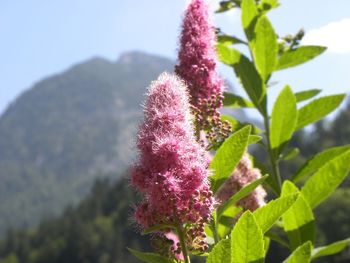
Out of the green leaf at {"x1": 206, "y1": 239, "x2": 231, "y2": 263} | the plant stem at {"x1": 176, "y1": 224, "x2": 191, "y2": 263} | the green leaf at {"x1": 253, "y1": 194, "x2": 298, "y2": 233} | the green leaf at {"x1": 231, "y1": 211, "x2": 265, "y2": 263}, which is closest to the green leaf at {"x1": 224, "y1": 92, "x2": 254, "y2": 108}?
the green leaf at {"x1": 253, "y1": 194, "x2": 298, "y2": 233}

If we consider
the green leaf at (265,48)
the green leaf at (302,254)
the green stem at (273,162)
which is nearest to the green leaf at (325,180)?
the green stem at (273,162)

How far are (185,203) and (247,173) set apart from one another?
1.18 m

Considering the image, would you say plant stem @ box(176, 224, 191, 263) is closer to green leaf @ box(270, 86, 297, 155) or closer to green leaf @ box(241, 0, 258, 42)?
green leaf @ box(270, 86, 297, 155)

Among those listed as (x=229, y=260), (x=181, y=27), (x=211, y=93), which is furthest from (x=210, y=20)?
(x=229, y=260)

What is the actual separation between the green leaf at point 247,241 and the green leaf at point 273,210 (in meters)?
0.25

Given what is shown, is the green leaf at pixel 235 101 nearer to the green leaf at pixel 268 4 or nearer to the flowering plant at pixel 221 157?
the flowering plant at pixel 221 157

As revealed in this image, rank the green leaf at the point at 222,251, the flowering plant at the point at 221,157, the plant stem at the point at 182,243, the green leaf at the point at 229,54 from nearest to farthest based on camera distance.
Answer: the green leaf at the point at 222,251, the plant stem at the point at 182,243, the flowering plant at the point at 221,157, the green leaf at the point at 229,54

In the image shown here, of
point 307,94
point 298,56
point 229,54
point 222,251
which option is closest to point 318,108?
point 307,94

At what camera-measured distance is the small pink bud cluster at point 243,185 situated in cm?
304

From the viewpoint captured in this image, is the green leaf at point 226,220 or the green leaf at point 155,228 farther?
the green leaf at point 226,220

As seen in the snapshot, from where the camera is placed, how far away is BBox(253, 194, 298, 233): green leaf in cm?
208

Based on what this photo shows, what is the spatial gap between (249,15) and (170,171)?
60.2 inches

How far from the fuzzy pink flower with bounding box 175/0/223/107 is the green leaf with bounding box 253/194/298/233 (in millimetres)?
677

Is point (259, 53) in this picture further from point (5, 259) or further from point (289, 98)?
point (5, 259)
